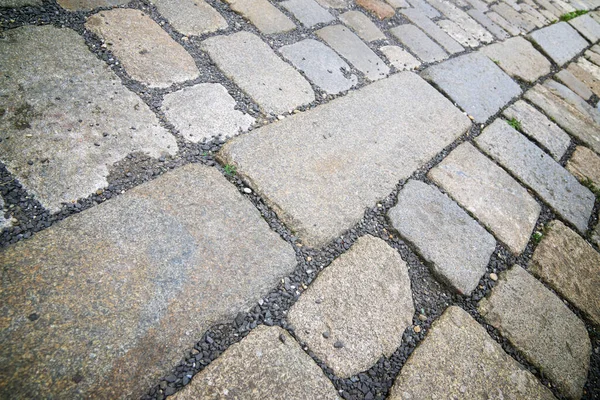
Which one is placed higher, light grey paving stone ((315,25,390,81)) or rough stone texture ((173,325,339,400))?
light grey paving stone ((315,25,390,81))

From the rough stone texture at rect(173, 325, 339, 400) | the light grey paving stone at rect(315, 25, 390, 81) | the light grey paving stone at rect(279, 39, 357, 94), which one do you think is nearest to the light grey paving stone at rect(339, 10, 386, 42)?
the light grey paving stone at rect(315, 25, 390, 81)

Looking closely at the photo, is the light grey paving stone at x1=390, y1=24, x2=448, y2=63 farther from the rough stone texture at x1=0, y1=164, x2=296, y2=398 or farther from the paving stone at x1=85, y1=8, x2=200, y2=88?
the rough stone texture at x1=0, y1=164, x2=296, y2=398

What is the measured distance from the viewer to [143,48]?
1.68m

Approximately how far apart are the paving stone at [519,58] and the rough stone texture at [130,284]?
2.46 meters

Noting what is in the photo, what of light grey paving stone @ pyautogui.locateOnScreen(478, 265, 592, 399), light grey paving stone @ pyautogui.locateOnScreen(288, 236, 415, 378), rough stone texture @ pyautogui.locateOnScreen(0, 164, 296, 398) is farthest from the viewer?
light grey paving stone @ pyautogui.locateOnScreen(478, 265, 592, 399)

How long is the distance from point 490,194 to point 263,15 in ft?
5.37

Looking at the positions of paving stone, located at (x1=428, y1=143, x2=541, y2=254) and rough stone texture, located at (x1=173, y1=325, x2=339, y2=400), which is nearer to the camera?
rough stone texture, located at (x1=173, y1=325, x2=339, y2=400)

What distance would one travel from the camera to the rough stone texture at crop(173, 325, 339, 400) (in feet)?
3.05

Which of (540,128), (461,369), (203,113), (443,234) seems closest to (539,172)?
(540,128)

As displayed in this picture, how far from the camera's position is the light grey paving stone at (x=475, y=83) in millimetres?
2219

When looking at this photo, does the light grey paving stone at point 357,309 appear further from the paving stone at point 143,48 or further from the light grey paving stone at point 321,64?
the paving stone at point 143,48

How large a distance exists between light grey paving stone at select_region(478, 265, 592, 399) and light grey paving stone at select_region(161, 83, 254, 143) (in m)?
1.24

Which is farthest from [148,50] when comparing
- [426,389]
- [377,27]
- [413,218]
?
[426,389]

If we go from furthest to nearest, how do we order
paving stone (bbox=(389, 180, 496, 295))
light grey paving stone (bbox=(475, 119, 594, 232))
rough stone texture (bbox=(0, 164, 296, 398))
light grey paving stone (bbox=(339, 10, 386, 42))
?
light grey paving stone (bbox=(339, 10, 386, 42))
light grey paving stone (bbox=(475, 119, 594, 232))
paving stone (bbox=(389, 180, 496, 295))
rough stone texture (bbox=(0, 164, 296, 398))
